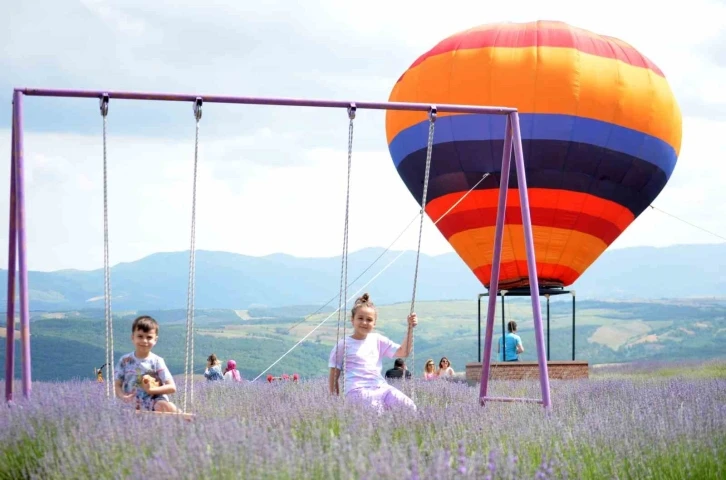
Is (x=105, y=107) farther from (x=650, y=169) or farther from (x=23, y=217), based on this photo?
(x=650, y=169)

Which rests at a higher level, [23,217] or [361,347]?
[23,217]

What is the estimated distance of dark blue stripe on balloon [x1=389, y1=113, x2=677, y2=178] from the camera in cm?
1589

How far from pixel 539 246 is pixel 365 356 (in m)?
10.2

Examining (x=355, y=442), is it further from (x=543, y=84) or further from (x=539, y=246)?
(x=539, y=246)

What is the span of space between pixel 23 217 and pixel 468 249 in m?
10.9

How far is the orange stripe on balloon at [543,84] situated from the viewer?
52.1 ft

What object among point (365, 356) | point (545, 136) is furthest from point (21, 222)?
point (545, 136)

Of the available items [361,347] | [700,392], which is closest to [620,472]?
[361,347]

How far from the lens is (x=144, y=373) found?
683cm

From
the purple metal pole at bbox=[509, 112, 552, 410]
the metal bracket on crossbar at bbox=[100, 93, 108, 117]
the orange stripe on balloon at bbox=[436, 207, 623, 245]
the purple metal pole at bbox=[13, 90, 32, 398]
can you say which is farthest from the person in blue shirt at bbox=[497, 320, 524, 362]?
the purple metal pole at bbox=[13, 90, 32, 398]

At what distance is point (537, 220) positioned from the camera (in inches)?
659

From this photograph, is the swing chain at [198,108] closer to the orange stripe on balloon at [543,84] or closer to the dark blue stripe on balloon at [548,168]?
the dark blue stripe on balloon at [548,168]

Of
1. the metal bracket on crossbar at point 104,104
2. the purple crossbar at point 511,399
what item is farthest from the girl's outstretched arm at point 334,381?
the metal bracket on crossbar at point 104,104

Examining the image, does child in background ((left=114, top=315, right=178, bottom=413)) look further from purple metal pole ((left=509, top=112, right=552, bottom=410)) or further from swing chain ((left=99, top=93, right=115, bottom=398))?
purple metal pole ((left=509, top=112, right=552, bottom=410))
